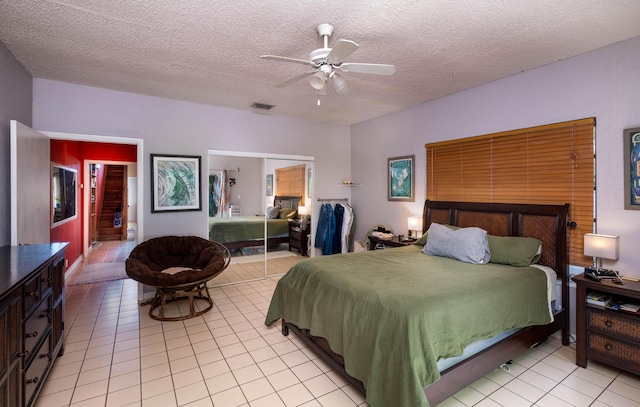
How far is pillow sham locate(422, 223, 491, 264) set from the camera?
2.98 m

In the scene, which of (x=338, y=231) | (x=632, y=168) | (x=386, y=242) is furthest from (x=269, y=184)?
(x=632, y=168)

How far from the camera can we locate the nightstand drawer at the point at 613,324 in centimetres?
226

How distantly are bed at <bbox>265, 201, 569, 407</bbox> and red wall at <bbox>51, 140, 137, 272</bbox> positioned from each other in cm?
404

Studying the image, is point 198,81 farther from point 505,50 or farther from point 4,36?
point 505,50

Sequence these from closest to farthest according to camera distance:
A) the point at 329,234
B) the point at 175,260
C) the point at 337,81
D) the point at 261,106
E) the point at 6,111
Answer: the point at 337,81 → the point at 6,111 → the point at 175,260 → the point at 261,106 → the point at 329,234

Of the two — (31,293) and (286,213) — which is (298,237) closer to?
(286,213)

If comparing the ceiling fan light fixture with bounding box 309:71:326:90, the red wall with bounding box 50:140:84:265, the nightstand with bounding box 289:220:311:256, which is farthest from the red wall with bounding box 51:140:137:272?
the ceiling fan light fixture with bounding box 309:71:326:90

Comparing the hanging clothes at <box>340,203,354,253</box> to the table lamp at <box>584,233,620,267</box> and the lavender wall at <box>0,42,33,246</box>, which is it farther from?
the lavender wall at <box>0,42,33,246</box>

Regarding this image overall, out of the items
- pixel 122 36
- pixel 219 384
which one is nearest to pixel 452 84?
pixel 122 36

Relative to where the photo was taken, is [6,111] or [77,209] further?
[77,209]

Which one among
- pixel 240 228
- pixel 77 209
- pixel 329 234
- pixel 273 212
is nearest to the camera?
pixel 240 228

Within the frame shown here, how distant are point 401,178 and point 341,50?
9.86 ft

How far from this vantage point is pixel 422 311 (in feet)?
6.01

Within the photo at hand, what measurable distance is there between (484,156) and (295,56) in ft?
8.07
